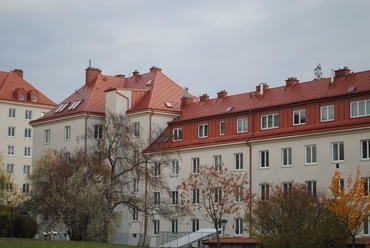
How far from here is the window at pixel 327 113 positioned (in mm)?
63312

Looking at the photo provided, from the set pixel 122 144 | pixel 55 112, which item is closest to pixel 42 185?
pixel 122 144

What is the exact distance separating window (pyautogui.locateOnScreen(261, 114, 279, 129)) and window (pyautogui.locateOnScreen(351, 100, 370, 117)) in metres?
8.16

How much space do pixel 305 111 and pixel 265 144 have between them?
184 inches

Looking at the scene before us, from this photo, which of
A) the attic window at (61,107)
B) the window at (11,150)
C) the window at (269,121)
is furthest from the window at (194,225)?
the window at (11,150)

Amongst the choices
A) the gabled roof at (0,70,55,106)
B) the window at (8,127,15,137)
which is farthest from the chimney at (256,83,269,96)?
the window at (8,127,15,137)

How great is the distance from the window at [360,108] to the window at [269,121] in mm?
8157

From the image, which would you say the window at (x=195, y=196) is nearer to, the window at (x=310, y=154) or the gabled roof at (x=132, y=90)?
the gabled roof at (x=132, y=90)

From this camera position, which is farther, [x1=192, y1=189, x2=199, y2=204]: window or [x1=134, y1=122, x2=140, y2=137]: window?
[x1=134, y1=122, x2=140, y2=137]: window

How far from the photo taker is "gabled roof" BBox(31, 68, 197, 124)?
3265 inches

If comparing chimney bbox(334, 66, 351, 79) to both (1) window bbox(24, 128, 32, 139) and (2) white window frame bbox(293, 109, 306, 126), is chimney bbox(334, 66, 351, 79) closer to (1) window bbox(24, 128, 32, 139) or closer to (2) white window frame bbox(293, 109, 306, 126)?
(2) white window frame bbox(293, 109, 306, 126)

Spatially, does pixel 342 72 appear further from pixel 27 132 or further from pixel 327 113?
pixel 27 132

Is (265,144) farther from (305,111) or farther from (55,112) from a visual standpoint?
(55,112)

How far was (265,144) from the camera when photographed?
222 feet

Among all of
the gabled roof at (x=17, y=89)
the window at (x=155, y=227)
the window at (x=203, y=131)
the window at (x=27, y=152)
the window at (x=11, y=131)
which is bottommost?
the window at (x=155, y=227)
